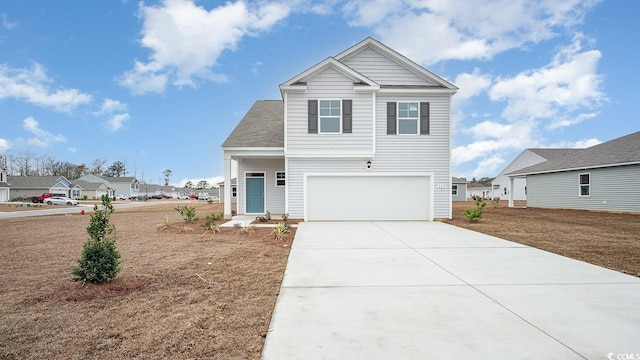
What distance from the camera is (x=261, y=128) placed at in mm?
15844

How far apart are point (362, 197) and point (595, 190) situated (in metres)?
15.7

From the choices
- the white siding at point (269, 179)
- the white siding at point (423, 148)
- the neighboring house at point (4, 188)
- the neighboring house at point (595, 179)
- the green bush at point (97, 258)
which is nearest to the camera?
the green bush at point (97, 258)

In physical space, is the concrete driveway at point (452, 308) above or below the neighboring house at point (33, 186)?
below

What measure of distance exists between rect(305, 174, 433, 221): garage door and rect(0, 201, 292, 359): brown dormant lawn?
6252mm

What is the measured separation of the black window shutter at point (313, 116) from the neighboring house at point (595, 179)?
16797mm

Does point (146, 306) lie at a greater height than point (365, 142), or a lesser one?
lesser

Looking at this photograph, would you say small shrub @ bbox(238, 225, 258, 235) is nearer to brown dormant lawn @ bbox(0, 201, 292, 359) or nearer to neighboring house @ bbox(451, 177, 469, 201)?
brown dormant lawn @ bbox(0, 201, 292, 359)

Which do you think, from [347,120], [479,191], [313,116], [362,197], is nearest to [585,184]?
[362,197]

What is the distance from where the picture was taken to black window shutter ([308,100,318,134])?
43.2 ft

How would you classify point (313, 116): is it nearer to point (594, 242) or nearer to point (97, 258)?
point (97, 258)

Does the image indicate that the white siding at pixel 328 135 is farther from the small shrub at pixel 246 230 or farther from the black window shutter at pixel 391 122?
the small shrub at pixel 246 230

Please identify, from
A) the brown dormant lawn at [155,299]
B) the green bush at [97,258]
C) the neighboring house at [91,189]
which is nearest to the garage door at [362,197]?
the brown dormant lawn at [155,299]

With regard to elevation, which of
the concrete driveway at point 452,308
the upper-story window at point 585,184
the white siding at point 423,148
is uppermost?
the white siding at point 423,148

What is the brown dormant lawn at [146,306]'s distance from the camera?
289cm
